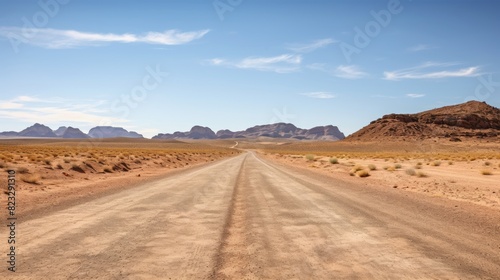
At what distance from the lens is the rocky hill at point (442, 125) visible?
446ft

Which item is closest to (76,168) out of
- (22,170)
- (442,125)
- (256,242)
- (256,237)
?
(22,170)

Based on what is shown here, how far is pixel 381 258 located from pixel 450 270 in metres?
0.93

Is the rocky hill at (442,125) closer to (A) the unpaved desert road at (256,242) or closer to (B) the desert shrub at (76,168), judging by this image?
(B) the desert shrub at (76,168)

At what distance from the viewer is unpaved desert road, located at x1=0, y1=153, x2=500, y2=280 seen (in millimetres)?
4820

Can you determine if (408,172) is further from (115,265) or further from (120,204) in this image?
(115,265)

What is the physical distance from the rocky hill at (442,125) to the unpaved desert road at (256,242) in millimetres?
137229

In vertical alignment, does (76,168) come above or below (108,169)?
above

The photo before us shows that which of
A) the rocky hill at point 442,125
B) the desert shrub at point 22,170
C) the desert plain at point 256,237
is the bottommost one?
the desert plain at point 256,237

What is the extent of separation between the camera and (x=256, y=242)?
6.26 metres

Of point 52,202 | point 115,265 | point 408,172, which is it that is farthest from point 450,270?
point 408,172

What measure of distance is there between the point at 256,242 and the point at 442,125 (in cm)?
16137

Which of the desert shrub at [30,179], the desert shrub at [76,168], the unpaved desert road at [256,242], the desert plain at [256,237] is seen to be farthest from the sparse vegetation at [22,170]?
the unpaved desert road at [256,242]

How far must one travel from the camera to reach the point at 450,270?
4.88 meters

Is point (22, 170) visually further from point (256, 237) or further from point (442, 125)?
point (442, 125)
